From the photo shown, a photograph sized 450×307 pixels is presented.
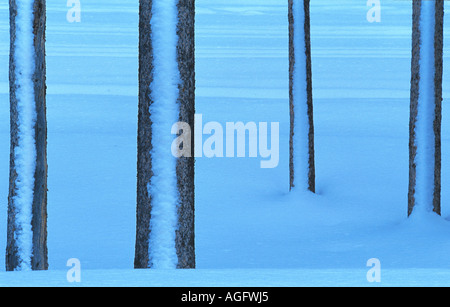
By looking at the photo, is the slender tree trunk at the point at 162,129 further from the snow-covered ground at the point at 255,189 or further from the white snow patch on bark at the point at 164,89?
the snow-covered ground at the point at 255,189

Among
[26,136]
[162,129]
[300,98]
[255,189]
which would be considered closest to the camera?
[162,129]

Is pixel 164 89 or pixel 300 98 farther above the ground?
pixel 300 98

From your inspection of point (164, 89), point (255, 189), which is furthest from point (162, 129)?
point (255, 189)

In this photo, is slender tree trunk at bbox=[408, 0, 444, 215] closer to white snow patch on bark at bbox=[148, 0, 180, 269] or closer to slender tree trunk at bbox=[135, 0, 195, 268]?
slender tree trunk at bbox=[135, 0, 195, 268]

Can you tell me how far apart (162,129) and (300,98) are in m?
7.10

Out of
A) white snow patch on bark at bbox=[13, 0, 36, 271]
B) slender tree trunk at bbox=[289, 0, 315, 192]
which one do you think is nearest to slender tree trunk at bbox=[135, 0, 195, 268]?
white snow patch on bark at bbox=[13, 0, 36, 271]

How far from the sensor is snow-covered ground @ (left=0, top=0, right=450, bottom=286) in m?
8.78

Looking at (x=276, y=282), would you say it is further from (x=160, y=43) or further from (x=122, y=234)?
(x=122, y=234)

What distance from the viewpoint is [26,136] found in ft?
23.9

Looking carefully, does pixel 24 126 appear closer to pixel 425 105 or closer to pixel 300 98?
pixel 425 105

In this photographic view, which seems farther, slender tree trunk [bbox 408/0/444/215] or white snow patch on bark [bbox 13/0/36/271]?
slender tree trunk [bbox 408/0/444/215]

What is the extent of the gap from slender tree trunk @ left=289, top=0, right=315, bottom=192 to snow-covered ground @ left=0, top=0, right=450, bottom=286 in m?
→ 0.45

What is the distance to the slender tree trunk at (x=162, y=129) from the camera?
5.70 metres
